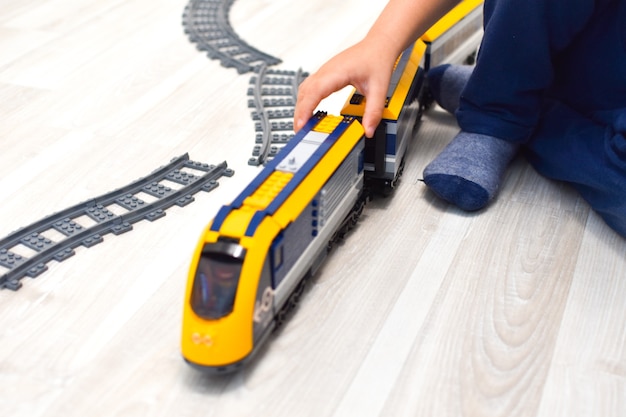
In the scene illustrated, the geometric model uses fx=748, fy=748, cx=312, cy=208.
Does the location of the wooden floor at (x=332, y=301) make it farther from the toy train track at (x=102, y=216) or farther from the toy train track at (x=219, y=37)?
the toy train track at (x=219, y=37)

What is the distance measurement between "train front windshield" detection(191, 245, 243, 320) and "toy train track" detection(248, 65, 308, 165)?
1.69 feet

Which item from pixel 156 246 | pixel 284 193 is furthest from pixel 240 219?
pixel 156 246

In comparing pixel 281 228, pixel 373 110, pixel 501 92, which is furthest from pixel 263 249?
pixel 501 92

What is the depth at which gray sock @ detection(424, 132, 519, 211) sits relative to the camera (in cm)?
117

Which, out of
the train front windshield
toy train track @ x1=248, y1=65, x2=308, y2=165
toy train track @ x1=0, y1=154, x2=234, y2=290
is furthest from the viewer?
toy train track @ x1=248, y1=65, x2=308, y2=165

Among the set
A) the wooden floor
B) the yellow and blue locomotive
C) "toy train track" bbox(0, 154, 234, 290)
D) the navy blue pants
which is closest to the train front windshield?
the yellow and blue locomotive

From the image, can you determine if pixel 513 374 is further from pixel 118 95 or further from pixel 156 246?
pixel 118 95

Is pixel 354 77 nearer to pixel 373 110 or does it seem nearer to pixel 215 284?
pixel 373 110

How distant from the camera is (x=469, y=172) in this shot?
46.3 inches

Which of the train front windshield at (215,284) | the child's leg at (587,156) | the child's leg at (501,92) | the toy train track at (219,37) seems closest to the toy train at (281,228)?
the train front windshield at (215,284)

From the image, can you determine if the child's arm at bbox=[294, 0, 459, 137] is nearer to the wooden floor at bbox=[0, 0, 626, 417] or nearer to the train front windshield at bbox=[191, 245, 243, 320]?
the wooden floor at bbox=[0, 0, 626, 417]

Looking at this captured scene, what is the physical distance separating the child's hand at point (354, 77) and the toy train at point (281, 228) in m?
0.02

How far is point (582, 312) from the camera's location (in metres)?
1.00

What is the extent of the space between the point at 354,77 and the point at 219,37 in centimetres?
83
